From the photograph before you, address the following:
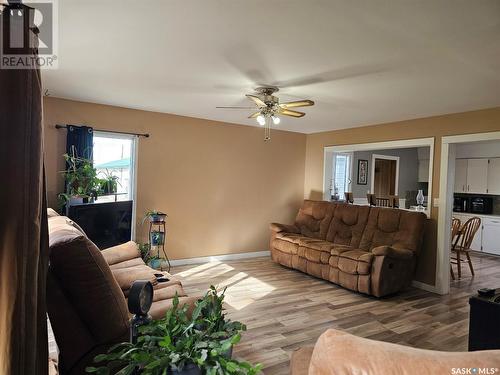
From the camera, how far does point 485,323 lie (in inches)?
72.7

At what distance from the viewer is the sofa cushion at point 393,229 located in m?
4.40

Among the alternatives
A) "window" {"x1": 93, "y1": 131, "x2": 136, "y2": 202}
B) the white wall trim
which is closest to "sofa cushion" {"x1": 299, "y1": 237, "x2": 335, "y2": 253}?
the white wall trim

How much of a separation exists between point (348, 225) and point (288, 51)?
3529mm

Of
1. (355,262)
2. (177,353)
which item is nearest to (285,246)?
(355,262)

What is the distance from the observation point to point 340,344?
938 millimetres

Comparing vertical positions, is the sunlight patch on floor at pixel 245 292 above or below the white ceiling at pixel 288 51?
below

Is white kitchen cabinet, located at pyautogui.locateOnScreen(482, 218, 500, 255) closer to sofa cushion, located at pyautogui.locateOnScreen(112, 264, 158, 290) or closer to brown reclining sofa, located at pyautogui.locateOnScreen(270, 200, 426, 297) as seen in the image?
brown reclining sofa, located at pyautogui.locateOnScreen(270, 200, 426, 297)

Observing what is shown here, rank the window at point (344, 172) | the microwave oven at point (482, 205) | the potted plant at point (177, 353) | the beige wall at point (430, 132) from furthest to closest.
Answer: the window at point (344, 172)
the microwave oven at point (482, 205)
the beige wall at point (430, 132)
the potted plant at point (177, 353)

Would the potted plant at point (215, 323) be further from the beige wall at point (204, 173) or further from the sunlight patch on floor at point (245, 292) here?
the beige wall at point (204, 173)

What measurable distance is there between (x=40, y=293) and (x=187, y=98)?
10.9 ft

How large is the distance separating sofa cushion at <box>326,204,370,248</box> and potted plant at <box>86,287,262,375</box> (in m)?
4.15

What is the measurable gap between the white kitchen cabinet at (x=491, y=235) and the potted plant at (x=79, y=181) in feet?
25.4

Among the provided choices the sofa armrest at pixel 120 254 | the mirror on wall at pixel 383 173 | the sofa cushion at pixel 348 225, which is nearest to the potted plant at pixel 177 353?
the sofa armrest at pixel 120 254

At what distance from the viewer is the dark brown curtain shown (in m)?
0.92
